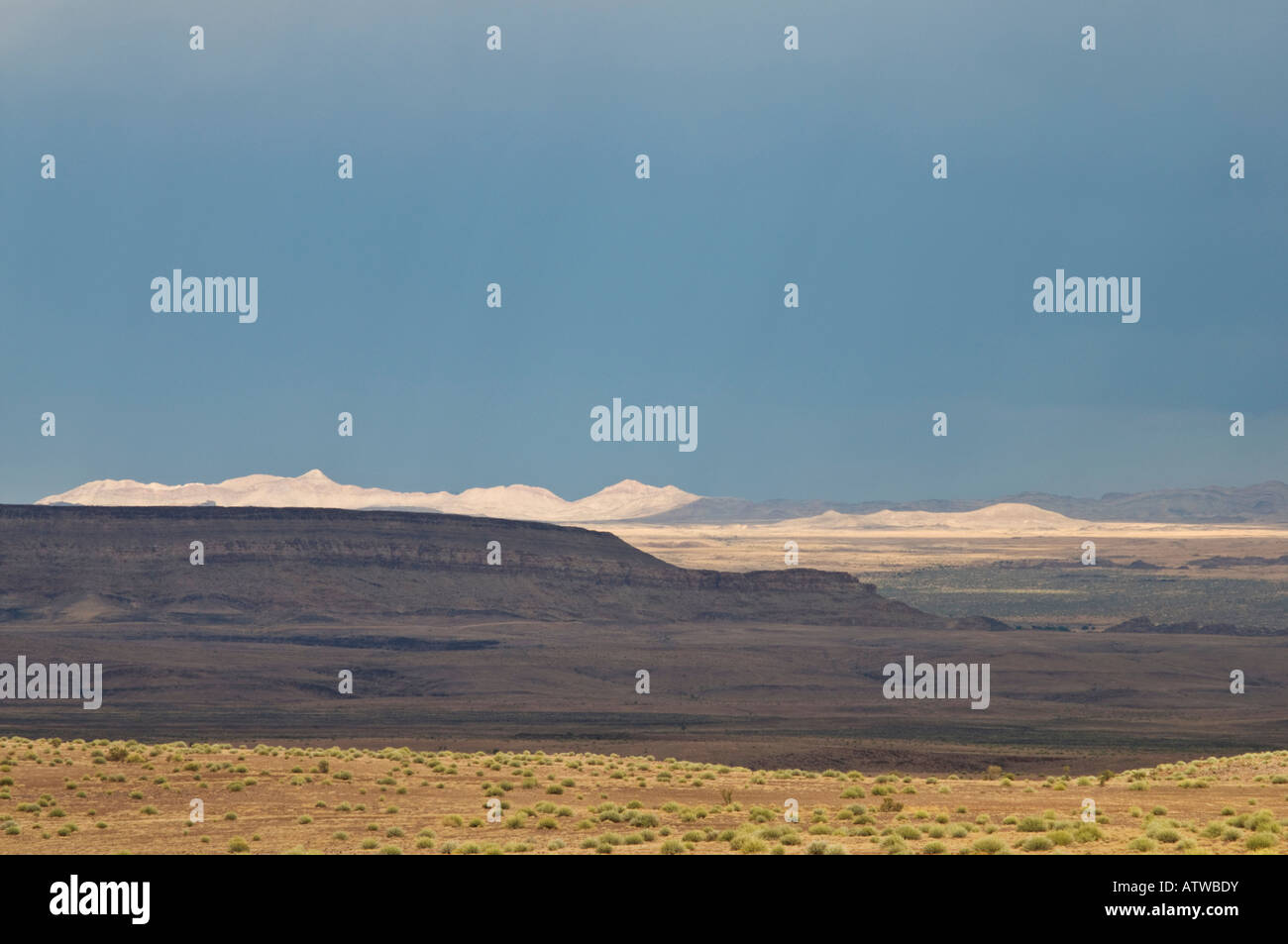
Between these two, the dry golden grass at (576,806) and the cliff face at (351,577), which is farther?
the cliff face at (351,577)

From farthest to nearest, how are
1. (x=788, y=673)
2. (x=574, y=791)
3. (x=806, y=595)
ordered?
1. (x=806, y=595)
2. (x=788, y=673)
3. (x=574, y=791)

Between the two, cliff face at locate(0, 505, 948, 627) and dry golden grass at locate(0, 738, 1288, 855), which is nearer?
dry golden grass at locate(0, 738, 1288, 855)

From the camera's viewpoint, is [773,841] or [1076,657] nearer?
[773,841]
